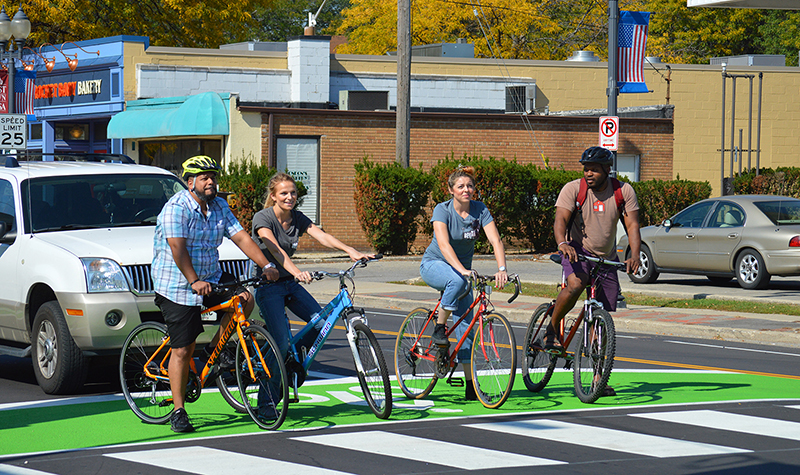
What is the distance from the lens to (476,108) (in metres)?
34.7

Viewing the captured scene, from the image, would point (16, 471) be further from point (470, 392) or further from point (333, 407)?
point (470, 392)

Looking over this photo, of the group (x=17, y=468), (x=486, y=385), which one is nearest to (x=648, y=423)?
(x=486, y=385)

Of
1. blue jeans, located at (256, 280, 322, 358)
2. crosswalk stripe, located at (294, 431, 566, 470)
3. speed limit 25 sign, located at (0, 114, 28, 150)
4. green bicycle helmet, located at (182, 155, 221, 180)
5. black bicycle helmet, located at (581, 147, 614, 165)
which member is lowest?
crosswalk stripe, located at (294, 431, 566, 470)

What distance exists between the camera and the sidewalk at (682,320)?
514 inches

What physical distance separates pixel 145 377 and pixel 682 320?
28.9 ft

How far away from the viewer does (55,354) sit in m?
8.73

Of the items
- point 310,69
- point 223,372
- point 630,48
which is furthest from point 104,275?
point 310,69

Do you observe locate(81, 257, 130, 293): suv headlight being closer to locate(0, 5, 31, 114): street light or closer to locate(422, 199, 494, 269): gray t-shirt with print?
locate(422, 199, 494, 269): gray t-shirt with print

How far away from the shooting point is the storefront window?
2919cm

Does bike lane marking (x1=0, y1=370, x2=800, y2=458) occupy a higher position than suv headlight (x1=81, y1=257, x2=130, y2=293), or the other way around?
suv headlight (x1=81, y1=257, x2=130, y2=293)

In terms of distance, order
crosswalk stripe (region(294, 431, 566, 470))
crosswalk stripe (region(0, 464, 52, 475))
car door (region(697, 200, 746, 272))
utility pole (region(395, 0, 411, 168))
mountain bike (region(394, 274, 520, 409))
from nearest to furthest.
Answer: crosswalk stripe (region(0, 464, 52, 475))
crosswalk stripe (region(294, 431, 566, 470))
mountain bike (region(394, 274, 520, 409))
car door (region(697, 200, 746, 272))
utility pole (region(395, 0, 411, 168))

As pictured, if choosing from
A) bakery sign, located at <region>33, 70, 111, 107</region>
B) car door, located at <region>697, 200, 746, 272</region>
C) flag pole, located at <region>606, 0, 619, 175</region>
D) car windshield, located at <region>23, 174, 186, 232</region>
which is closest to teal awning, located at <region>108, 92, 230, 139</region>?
bakery sign, located at <region>33, 70, 111, 107</region>

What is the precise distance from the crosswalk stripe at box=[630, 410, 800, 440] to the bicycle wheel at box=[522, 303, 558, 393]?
3.19 ft

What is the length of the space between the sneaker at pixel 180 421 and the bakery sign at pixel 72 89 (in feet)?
85.3
